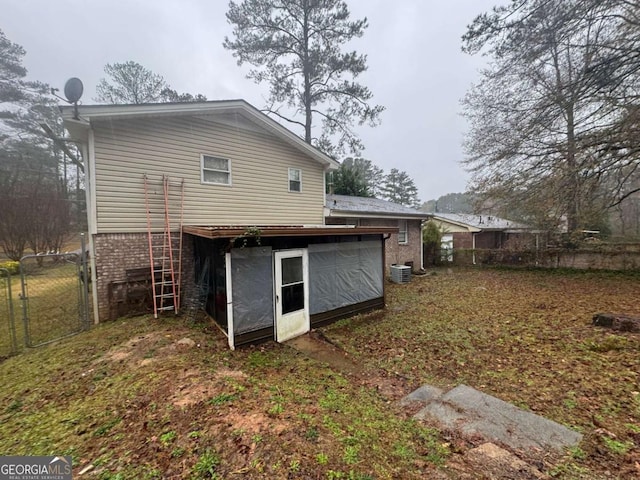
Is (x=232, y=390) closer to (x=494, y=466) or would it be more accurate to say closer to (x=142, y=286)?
(x=494, y=466)

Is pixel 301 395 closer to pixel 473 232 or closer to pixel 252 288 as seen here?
pixel 252 288

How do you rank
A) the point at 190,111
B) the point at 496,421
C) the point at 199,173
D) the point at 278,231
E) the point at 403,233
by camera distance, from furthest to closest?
the point at 403,233
the point at 199,173
the point at 190,111
the point at 278,231
the point at 496,421

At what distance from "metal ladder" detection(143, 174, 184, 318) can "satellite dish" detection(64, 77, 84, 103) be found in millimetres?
2071

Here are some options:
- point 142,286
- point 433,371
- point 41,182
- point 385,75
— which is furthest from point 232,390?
point 41,182

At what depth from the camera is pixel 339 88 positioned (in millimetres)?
16203

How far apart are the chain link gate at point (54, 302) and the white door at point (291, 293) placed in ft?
13.9

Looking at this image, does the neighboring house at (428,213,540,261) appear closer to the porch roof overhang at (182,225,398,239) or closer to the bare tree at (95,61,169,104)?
the porch roof overhang at (182,225,398,239)

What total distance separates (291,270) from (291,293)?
525 mm

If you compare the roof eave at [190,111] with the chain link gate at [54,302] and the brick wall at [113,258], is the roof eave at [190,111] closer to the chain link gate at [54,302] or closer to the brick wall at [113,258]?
the brick wall at [113,258]

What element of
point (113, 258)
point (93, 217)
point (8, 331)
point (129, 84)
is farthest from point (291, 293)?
point (129, 84)

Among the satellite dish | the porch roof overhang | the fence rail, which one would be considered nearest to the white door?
the porch roof overhang

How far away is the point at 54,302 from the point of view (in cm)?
894

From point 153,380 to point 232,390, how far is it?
46.3 inches

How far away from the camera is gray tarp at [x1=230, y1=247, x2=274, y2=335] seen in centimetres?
515
